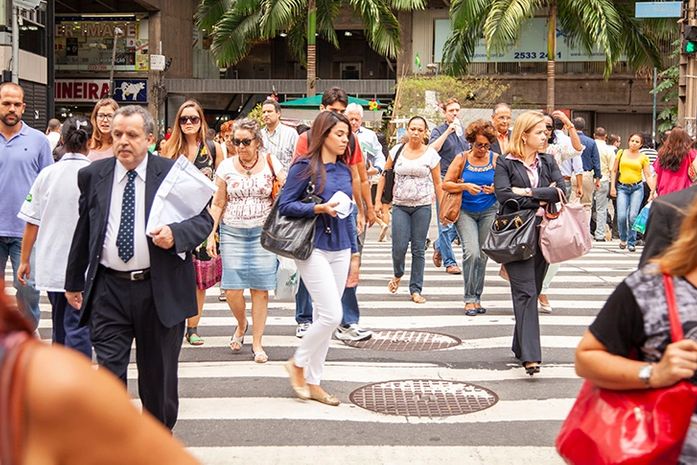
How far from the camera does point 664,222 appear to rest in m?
3.64

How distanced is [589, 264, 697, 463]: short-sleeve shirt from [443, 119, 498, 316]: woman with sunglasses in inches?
269

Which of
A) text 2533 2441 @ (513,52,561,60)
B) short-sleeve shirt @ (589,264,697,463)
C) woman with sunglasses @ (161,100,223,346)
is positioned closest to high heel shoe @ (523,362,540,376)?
woman with sunglasses @ (161,100,223,346)

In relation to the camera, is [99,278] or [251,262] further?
[251,262]

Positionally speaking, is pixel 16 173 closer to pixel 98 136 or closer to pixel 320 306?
pixel 98 136

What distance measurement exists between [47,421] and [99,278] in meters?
3.64

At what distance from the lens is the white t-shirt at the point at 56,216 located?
256 inches

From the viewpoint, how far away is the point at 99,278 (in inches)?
200

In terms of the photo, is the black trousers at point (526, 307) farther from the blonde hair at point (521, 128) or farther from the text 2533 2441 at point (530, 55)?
the text 2533 2441 at point (530, 55)

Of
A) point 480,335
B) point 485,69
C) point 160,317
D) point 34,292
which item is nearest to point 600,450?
point 160,317

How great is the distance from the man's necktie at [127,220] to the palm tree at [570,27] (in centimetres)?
2858

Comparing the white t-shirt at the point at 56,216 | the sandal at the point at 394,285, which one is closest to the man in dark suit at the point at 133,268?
the white t-shirt at the point at 56,216

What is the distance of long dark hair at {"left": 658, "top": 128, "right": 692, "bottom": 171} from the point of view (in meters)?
11.8

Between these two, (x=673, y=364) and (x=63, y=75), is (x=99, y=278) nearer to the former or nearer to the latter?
(x=673, y=364)

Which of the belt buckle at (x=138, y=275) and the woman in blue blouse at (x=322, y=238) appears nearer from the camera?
the belt buckle at (x=138, y=275)
